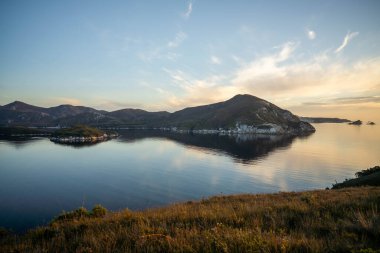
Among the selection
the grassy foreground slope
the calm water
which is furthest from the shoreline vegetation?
the calm water

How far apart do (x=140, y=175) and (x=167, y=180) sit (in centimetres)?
1266

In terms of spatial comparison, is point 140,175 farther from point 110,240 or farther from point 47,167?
point 110,240

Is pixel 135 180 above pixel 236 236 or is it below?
below

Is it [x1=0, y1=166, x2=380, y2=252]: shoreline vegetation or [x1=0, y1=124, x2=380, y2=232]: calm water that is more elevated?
[x1=0, y1=166, x2=380, y2=252]: shoreline vegetation

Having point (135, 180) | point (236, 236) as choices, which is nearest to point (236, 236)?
point (236, 236)

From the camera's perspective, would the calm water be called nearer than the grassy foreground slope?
No

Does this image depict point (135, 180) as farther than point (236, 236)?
Yes

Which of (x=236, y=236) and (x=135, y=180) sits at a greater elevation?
(x=236, y=236)

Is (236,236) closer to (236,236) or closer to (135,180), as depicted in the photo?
(236,236)

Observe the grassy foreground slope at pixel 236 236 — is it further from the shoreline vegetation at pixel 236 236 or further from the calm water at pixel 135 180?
the calm water at pixel 135 180

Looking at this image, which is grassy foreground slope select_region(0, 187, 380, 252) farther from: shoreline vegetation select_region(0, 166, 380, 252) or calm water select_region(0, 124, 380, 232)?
calm water select_region(0, 124, 380, 232)

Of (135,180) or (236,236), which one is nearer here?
(236,236)

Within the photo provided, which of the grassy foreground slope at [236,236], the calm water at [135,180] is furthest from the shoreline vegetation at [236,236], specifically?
the calm water at [135,180]

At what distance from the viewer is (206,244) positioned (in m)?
5.77
